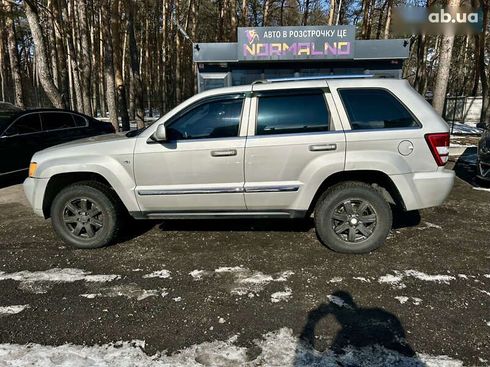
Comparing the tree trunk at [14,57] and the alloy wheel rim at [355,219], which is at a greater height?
the tree trunk at [14,57]

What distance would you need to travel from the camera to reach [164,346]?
2.67 meters

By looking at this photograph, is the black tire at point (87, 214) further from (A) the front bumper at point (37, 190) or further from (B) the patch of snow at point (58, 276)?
(B) the patch of snow at point (58, 276)

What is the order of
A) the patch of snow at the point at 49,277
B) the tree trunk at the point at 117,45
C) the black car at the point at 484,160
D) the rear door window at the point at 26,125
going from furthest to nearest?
the tree trunk at the point at 117,45 → the rear door window at the point at 26,125 → the black car at the point at 484,160 → the patch of snow at the point at 49,277

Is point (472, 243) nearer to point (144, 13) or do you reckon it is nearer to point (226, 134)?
point (226, 134)

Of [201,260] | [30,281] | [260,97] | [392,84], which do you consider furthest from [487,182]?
[30,281]

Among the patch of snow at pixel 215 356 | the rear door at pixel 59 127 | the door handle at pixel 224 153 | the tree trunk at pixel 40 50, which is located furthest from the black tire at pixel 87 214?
the tree trunk at pixel 40 50

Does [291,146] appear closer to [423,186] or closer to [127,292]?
[423,186]

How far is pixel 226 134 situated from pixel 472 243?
3246 mm

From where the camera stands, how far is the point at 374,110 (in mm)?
4004

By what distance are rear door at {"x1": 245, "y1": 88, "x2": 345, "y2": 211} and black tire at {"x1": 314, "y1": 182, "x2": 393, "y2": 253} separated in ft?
0.79

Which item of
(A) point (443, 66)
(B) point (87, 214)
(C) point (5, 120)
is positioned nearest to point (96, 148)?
(B) point (87, 214)

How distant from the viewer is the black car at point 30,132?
7.37 meters

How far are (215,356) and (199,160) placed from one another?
82.6 inches

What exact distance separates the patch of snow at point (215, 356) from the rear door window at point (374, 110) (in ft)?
7.57
